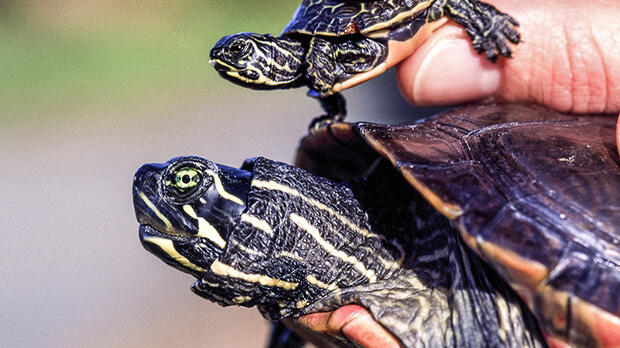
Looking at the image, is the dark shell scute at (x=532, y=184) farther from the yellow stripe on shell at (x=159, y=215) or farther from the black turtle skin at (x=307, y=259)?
the yellow stripe on shell at (x=159, y=215)

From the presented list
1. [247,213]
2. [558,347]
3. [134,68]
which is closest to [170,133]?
[134,68]

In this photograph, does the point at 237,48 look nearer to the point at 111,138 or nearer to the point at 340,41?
the point at 340,41

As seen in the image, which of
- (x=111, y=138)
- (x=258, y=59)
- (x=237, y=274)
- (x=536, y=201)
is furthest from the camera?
(x=111, y=138)

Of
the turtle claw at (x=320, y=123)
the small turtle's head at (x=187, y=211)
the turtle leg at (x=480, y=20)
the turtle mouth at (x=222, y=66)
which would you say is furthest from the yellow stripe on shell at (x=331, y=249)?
the turtle leg at (x=480, y=20)

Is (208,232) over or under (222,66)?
under

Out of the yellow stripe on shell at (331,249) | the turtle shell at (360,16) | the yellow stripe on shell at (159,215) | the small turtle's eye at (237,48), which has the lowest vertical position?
the yellow stripe on shell at (331,249)

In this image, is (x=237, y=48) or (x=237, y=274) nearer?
(x=237, y=274)

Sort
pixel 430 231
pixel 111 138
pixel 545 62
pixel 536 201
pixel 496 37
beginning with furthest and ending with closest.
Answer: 1. pixel 111 138
2. pixel 545 62
3. pixel 496 37
4. pixel 430 231
5. pixel 536 201

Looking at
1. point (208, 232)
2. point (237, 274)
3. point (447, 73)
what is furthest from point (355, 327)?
point (447, 73)
